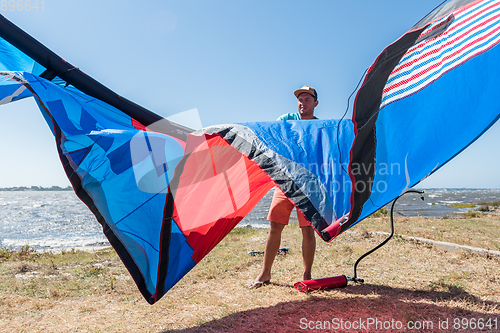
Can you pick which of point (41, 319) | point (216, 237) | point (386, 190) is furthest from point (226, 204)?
point (41, 319)

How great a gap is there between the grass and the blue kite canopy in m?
0.55

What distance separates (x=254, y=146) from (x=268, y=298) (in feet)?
5.20

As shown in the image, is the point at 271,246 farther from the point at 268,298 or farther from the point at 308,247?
the point at 268,298

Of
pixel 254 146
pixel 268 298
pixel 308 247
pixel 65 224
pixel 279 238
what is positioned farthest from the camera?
pixel 65 224

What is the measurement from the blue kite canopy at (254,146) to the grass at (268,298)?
546 millimetres

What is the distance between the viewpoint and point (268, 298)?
9.73 feet

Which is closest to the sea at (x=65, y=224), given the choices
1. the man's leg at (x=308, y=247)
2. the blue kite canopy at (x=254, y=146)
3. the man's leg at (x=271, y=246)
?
the man's leg at (x=308, y=247)

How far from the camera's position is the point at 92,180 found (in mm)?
2629

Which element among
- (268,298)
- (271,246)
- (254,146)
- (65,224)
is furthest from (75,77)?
(65,224)

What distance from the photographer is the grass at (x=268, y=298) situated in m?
2.45

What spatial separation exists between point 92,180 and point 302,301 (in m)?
2.29

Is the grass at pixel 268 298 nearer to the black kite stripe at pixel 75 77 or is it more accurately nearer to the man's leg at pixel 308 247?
the man's leg at pixel 308 247

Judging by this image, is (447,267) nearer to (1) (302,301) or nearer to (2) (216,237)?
(1) (302,301)

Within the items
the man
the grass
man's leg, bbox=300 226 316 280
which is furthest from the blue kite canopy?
man's leg, bbox=300 226 316 280
